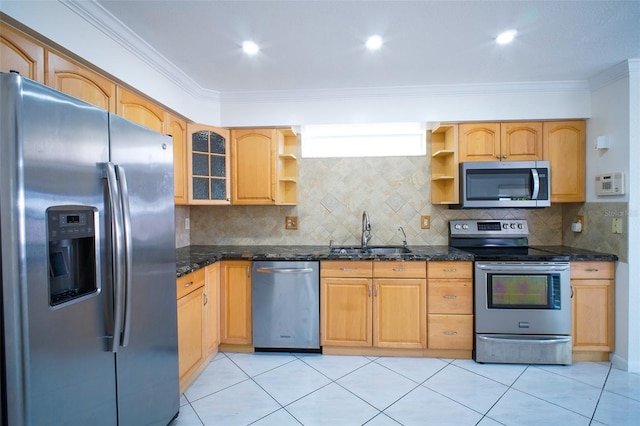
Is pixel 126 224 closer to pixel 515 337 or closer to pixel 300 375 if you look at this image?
pixel 300 375

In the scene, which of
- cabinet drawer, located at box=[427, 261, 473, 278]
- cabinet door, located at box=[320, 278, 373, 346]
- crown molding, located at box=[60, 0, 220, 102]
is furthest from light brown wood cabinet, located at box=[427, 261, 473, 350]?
crown molding, located at box=[60, 0, 220, 102]

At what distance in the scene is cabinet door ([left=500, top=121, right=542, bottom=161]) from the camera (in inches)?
113

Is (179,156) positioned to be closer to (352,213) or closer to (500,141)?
(352,213)

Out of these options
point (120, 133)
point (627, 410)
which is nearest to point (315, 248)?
point (120, 133)

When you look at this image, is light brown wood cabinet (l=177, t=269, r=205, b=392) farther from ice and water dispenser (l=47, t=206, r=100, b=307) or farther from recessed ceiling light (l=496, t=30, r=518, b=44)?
recessed ceiling light (l=496, t=30, r=518, b=44)

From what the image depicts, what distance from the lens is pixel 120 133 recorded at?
54.0 inches

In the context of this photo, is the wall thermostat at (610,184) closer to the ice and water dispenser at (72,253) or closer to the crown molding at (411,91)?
the crown molding at (411,91)

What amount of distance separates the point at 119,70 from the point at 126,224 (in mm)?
1237

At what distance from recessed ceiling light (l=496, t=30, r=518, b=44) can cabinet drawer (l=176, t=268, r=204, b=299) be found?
2.70m

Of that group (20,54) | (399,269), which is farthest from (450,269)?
(20,54)

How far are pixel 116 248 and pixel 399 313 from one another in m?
2.21

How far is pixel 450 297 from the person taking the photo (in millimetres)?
2605

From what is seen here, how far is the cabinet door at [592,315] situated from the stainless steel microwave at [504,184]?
772 millimetres

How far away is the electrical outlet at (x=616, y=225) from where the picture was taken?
8.13 feet
